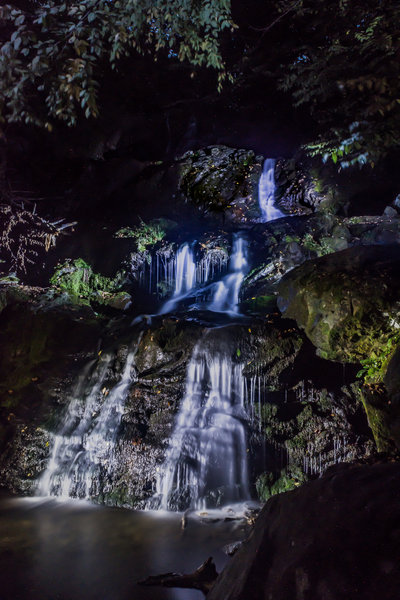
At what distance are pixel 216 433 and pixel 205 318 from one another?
3.03 meters

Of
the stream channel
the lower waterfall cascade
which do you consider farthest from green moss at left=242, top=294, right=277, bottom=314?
the lower waterfall cascade

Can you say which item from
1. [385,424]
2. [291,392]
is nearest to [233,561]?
[385,424]

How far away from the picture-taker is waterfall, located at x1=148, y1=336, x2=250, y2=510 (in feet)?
18.6

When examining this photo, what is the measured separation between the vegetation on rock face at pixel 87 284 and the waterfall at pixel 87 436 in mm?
4074

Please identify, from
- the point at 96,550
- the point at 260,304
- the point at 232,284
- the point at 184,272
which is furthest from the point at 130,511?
the point at 184,272

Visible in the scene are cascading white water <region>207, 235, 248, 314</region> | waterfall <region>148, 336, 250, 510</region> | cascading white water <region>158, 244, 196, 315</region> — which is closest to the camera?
waterfall <region>148, 336, 250, 510</region>

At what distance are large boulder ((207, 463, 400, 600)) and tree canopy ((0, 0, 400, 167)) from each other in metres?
4.09

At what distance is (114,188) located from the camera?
15695mm

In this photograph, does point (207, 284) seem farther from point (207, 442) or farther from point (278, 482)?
point (278, 482)

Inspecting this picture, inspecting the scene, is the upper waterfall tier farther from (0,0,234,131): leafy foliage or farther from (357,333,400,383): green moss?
(0,0,234,131): leafy foliage

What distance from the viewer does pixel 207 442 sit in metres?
6.25

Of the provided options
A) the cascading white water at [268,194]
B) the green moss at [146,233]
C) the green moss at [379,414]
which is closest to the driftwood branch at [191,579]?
the green moss at [379,414]

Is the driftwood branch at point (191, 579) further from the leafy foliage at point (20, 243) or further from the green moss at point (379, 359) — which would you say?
the leafy foliage at point (20, 243)

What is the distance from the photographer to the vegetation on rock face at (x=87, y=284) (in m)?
11.6
